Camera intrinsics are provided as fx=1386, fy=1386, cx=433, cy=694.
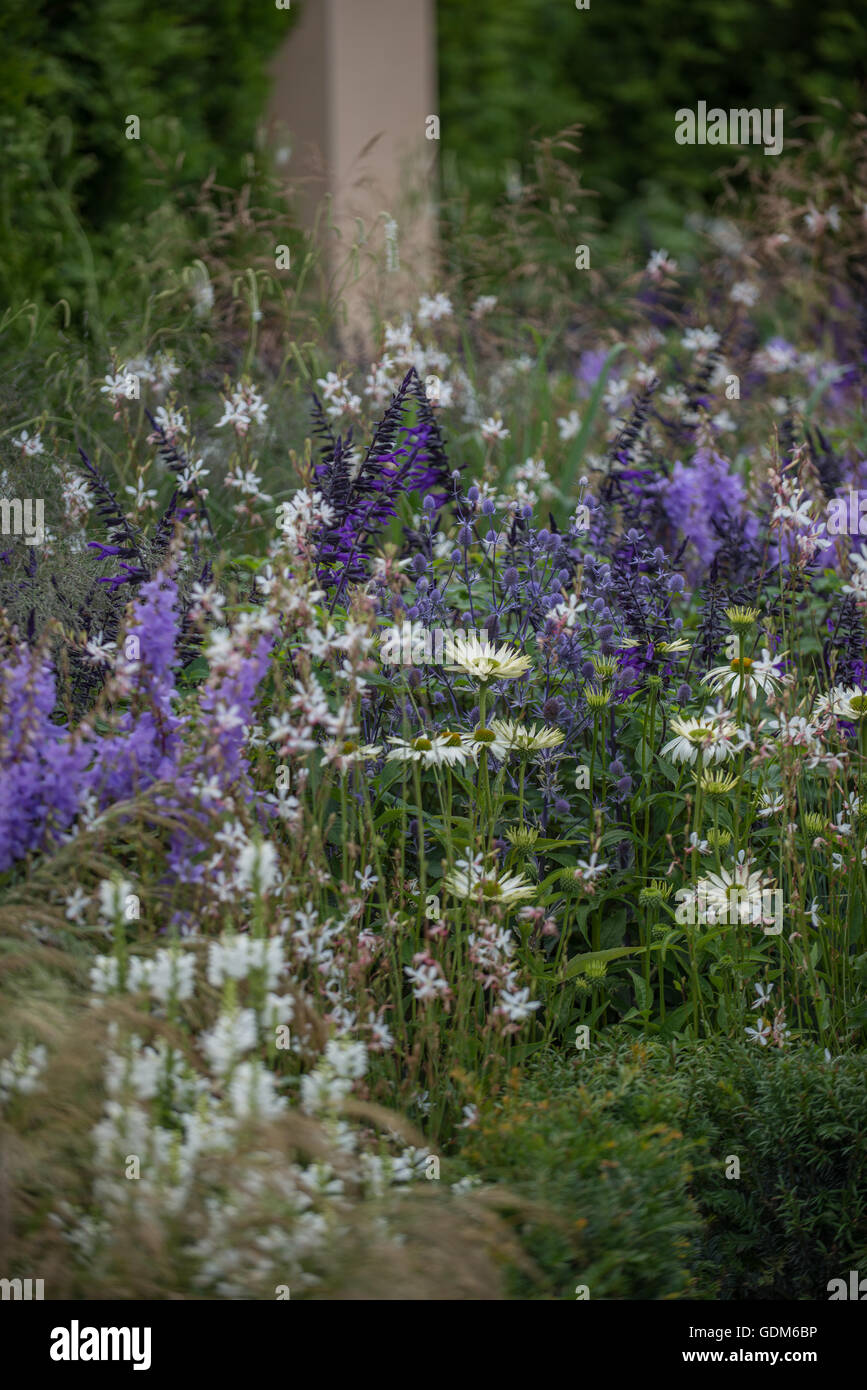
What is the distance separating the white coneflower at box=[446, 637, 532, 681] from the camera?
275 centimetres

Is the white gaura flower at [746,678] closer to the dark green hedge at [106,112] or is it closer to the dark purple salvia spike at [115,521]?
the dark purple salvia spike at [115,521]

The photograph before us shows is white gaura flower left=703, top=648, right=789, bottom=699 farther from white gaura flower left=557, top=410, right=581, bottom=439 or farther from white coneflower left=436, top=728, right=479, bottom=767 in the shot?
white gaura flower left=557, top=410, right=581, bottom=439

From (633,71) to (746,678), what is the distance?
30.9ft

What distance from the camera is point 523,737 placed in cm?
281

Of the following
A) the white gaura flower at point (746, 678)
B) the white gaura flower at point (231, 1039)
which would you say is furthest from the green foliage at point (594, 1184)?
the white gaura flower at point (746, 678)

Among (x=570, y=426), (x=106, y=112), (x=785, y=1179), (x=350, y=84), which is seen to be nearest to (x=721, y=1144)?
(x=785, y=1179)

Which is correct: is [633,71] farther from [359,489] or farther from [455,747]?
[455,747]

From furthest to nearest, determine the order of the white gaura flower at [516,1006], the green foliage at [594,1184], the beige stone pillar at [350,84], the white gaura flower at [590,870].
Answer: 1. the beige stone pillar at [350,84]
2. the white gaura flower at [590,870]
3. the white gaura flower at [516,1006]
4. the green foliage at [594,1184]

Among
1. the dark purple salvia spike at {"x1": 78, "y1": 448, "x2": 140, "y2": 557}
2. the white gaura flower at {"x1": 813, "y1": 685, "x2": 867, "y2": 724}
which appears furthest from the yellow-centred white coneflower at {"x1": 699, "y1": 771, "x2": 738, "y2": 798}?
the dark purple salvia spike at {"x1": 78, "y1": 448, "x2": 140, "y2": 557}

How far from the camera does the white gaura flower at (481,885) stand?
2.56 meters

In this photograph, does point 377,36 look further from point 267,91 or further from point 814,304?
point 814,304

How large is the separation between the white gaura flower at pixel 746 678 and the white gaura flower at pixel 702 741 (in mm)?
102

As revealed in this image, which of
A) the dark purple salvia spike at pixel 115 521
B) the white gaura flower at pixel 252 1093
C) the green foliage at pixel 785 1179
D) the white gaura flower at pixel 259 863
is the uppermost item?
the dark purple salvia spike at pixel 115 521

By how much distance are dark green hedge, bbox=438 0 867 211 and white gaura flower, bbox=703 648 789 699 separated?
26.2 feet
